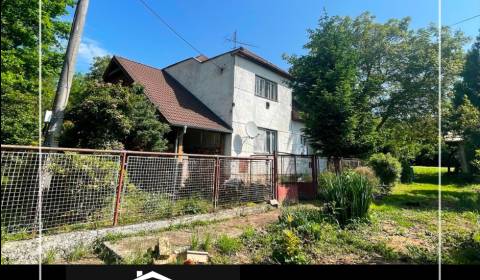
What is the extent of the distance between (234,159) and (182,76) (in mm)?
9532

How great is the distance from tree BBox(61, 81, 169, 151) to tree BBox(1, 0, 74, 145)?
2.30 meters

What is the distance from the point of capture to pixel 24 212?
453cm

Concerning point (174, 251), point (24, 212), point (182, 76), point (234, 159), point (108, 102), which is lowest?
point (174, 251)

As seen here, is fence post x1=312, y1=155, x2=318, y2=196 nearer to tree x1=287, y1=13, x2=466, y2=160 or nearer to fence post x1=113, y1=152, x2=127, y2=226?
tree x1=287, y1=13, x2=466, y2=160

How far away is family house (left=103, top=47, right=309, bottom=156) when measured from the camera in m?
13.2

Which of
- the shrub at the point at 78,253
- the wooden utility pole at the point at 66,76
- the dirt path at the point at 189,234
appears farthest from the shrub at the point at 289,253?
the wooden utility pole at the point at 66,76

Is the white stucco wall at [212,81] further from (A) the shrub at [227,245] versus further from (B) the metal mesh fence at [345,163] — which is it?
(A) the shrub at [227,245]

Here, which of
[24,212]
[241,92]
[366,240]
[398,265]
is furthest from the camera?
[241,92]

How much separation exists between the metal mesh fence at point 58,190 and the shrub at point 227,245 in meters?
2.33

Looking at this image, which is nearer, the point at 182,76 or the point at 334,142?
the point at 334,142

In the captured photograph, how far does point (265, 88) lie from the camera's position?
52.5 feet

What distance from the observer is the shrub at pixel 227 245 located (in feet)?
15.9

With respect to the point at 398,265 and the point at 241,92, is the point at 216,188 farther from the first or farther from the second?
the point at 241,92

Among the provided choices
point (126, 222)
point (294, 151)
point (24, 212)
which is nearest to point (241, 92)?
point (294, 151)
